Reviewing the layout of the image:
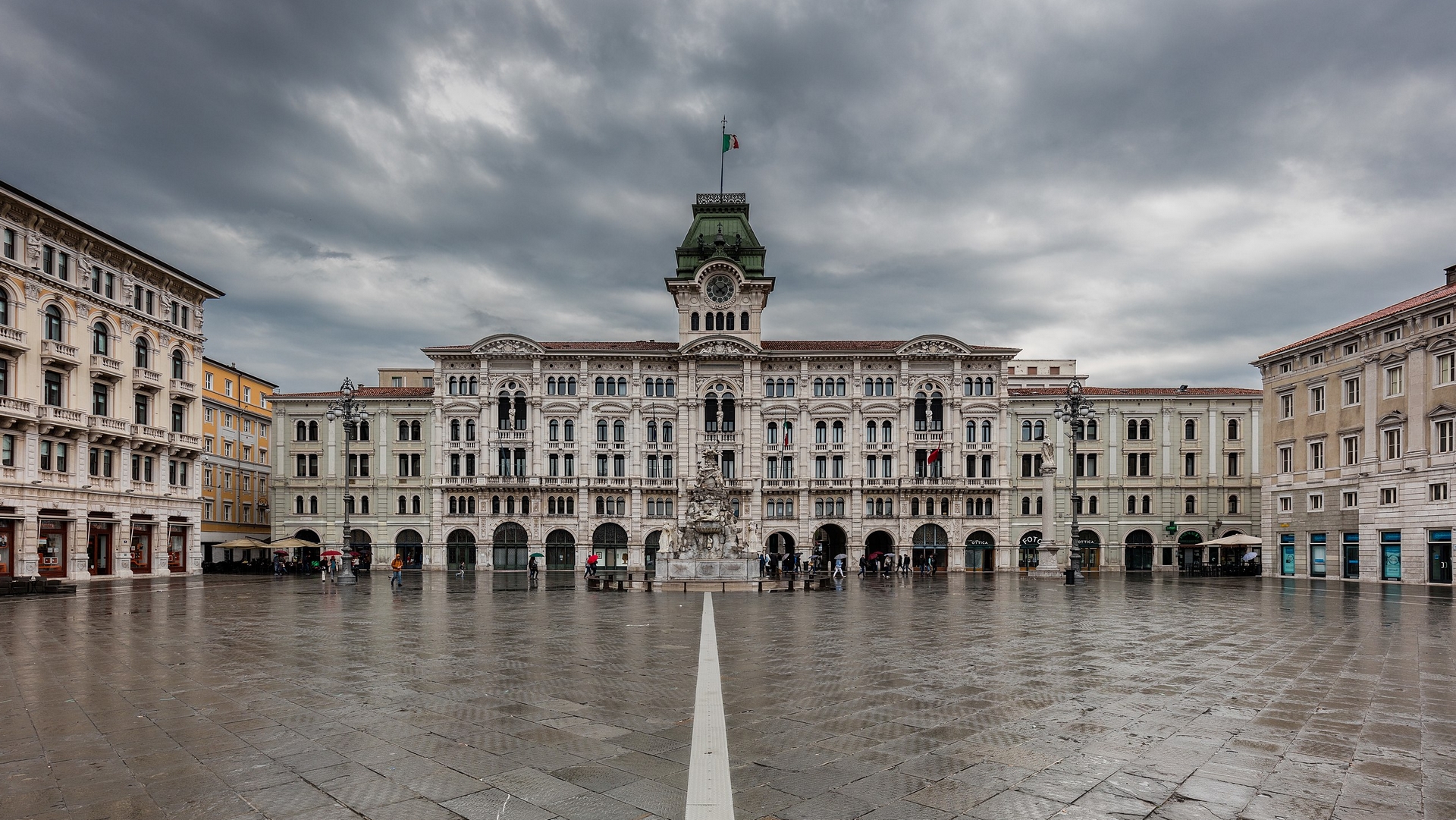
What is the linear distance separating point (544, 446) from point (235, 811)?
60.0m

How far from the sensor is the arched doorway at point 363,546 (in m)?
63.5

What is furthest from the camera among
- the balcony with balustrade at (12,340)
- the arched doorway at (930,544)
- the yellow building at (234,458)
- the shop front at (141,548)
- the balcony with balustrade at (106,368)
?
the arched doorway at (930,544)

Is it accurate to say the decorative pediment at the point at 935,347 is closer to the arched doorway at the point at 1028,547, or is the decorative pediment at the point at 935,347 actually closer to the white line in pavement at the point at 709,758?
the arched doorway at the point at 1028,547

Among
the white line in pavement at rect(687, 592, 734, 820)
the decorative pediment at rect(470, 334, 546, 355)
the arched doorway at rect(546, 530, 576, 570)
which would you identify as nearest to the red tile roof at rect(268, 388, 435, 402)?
the decorative pediment at rect(470, 334, 546, 355)

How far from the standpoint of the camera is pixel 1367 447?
45.4 meters

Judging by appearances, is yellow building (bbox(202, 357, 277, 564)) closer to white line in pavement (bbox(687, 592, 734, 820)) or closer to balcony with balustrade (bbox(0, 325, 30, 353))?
balcony with balustrade (bbox(0, 325, 30, 353))

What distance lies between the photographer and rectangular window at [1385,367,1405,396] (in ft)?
142

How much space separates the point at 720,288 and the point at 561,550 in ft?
77.7

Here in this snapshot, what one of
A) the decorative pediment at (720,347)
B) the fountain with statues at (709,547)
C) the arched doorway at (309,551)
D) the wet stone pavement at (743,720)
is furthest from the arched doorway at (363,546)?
the wet stone pavement at (743,720)

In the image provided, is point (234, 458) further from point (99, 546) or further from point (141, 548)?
point (99, 546)

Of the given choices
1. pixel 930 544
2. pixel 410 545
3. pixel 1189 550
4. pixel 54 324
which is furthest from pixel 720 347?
pixel 54 324

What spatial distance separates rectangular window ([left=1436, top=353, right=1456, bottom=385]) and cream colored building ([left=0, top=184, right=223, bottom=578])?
65.4 meters

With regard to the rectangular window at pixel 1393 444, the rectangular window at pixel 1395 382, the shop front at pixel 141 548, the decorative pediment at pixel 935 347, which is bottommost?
the shop front at pixel 141 548

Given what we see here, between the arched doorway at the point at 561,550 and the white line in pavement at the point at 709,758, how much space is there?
53455 millimetres
